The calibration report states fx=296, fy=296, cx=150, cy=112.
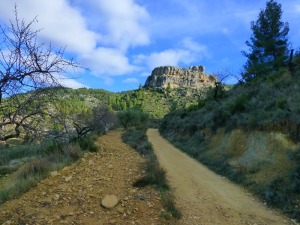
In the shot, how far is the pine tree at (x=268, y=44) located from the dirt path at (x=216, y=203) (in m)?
19.7

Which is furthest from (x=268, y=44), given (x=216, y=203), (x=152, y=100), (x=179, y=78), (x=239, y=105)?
(x=179, y=78)

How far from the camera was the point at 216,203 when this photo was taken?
8586 millimetres

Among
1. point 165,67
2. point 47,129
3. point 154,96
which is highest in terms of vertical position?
point 165,67

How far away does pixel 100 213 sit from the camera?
24.2 ft

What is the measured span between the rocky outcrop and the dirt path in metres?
118

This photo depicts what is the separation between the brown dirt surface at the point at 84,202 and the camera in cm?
697

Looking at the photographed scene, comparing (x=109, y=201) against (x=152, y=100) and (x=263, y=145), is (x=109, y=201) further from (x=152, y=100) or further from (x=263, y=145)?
(x=152, y=100)

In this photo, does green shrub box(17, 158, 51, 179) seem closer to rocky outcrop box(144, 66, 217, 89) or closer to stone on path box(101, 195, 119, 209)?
stone on path box(101, 195, 119, 209)

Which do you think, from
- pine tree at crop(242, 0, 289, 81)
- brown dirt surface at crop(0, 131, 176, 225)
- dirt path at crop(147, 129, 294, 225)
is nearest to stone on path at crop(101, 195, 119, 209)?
brown dirt surface at crop(0, 131, 176, 225)

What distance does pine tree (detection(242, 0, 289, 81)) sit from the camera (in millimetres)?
28625

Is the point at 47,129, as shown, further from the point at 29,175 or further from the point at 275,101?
the point at 275,101

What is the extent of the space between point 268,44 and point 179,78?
118m

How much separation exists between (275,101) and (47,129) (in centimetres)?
1102

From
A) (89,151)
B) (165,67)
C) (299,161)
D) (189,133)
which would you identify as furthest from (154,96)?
(299,161)
